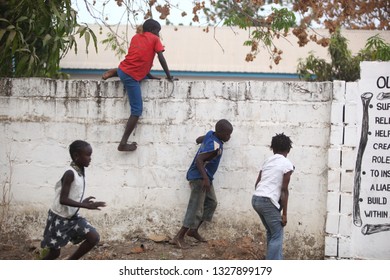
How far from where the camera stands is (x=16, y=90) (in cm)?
751

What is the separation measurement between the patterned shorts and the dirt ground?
0.99 metres

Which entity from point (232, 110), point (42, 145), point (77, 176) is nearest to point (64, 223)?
point (77, 176)

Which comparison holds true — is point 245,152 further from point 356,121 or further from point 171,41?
point 171,41

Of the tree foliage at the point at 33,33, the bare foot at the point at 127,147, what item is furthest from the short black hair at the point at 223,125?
the tree foliage at the point at 33,33

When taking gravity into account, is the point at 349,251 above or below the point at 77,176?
below

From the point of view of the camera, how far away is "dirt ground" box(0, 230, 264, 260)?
6965 mm

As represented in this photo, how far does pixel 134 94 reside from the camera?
7.18 m

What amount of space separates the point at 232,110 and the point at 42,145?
199 cm

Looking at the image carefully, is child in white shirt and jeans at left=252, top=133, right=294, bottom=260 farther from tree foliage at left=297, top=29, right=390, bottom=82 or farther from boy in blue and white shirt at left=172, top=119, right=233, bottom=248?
tree foliage at left=297, top=29, right=390, bottom=82

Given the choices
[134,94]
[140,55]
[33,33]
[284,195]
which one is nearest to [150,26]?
[140,55]

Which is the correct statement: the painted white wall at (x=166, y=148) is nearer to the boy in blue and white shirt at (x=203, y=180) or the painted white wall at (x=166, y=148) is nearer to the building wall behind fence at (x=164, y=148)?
the building wall behind fence at (x=164, y=148)

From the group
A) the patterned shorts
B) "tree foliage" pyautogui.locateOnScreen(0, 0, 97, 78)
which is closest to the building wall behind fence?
"tree foliage" pyautogui.locateOnScreen(0, 0, 97, 78)

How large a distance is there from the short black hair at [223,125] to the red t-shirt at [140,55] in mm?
955

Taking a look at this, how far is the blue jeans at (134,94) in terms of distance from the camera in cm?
718
